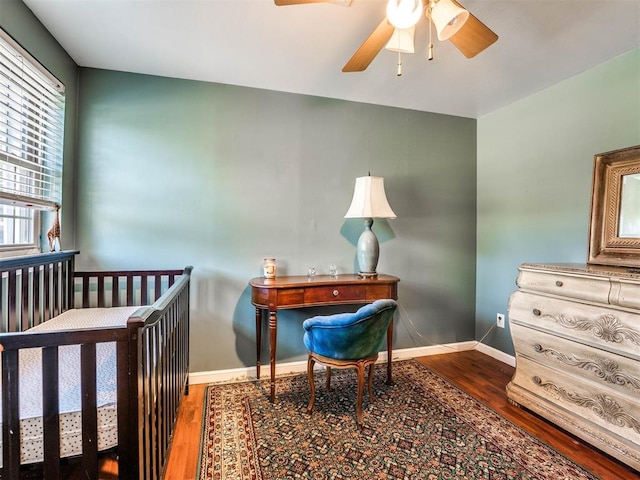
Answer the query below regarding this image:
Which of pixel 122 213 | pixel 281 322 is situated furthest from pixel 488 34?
pixel 122 213

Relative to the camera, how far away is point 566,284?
1854 mm

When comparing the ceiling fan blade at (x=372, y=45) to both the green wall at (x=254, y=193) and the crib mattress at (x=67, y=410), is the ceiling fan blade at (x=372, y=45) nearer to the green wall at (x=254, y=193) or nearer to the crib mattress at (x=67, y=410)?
the green wall at (x=254, y=193)

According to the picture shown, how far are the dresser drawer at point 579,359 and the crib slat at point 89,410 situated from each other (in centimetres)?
231

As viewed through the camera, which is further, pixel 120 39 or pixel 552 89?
pixel 552 89

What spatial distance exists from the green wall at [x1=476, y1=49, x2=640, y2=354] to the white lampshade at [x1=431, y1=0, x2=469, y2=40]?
1632 millimetres

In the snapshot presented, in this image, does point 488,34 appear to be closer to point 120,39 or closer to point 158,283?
point 120,39

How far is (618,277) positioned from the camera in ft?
5.29

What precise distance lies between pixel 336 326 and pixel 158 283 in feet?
4.50

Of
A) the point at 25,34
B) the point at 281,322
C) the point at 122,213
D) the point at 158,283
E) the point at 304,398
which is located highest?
the point at 25,34

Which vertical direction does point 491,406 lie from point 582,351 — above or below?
below

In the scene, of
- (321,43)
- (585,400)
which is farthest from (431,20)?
(585,400)

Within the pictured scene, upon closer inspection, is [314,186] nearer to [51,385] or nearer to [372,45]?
[372,45]

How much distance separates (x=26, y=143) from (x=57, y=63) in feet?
1.99

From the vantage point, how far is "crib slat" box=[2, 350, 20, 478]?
0.91 m
